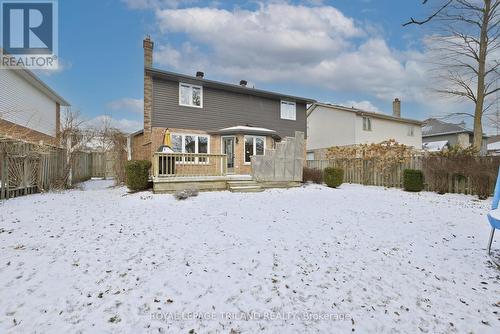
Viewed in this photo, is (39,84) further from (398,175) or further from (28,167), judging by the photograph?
(398,175)

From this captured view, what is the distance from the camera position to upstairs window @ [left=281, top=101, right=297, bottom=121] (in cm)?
Result: 1884

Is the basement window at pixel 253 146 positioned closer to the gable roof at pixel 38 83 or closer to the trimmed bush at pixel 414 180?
the trimmed bush at pixel 414 180

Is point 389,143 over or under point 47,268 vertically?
over

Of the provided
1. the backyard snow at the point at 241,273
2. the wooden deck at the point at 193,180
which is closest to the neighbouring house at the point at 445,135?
the wooden deck at the point at 193,180

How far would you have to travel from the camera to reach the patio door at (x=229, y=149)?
1573 cm

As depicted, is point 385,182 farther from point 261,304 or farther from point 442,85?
point 261,304

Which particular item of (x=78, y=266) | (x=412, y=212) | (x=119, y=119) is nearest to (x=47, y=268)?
(x=78, y=266)

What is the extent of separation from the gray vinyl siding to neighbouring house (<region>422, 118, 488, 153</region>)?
751 inches

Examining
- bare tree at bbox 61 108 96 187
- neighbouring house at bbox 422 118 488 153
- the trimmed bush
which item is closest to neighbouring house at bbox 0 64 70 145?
bare tree at bbox 61 108 96 187

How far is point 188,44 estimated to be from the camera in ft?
46.5

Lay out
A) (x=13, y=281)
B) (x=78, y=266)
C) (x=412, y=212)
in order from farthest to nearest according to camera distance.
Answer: (x=412, y=212)
(x=78, y=266)
(x=13, y=281)

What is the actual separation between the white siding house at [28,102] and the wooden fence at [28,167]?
2.68 m

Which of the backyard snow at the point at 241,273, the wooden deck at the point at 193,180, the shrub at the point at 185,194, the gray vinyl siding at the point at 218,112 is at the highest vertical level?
the gray vinyl siding at the point at 218,112

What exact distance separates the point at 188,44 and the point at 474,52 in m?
16.1
